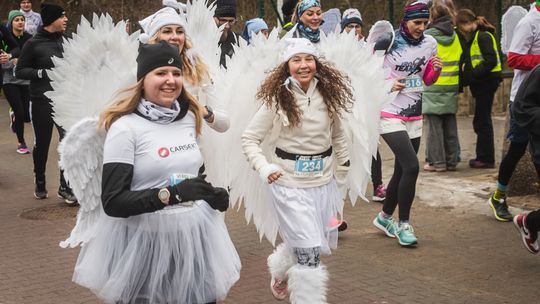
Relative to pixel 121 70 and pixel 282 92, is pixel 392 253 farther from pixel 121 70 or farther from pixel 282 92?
pixel 121 70

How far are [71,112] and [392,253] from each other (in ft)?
11.1

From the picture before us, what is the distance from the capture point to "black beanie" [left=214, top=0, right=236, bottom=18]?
340 inches

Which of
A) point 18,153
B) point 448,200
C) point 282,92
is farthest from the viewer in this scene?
point 18,153

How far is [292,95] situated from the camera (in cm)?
575

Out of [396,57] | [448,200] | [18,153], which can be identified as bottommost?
[18,153]

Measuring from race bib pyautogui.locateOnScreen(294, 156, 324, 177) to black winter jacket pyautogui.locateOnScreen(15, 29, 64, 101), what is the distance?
446 centimetres

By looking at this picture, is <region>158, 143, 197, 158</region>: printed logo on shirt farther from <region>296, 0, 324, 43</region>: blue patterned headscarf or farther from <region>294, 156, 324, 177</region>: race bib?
<region>296, 0, 324, 43</region>: blue patterned headscarf

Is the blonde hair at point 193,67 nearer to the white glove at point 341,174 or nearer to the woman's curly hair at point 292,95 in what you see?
the woman's curly hair at point 292,95

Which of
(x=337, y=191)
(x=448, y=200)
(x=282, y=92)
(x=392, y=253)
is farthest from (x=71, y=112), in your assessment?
(x=448, y=200)

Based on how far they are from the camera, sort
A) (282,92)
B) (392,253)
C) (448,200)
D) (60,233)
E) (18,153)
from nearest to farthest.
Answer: (282,92) → (392,253) → (60,233) → (448,200) → (18,153)

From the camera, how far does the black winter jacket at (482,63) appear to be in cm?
1080

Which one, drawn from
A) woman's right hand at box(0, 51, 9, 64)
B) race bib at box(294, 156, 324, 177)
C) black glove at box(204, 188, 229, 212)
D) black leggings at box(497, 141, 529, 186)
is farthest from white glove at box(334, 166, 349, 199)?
woman's right hand at box(0, 51, 9, 64)

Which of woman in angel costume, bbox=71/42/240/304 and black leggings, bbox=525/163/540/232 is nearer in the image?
woman in angel costume, bbox=71/42/240/304

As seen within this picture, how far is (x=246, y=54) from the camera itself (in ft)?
20.6
